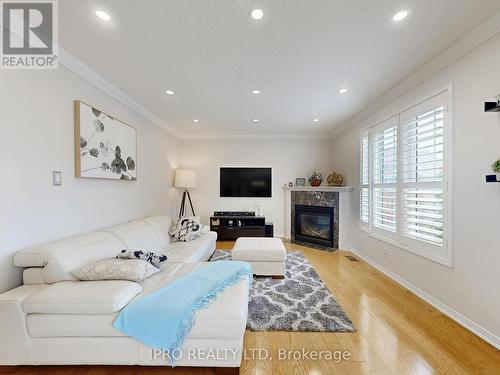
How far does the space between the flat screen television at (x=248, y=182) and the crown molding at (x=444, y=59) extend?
271 centimetres

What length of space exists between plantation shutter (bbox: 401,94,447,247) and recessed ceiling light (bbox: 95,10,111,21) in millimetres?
3087

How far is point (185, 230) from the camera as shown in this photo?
3516 millimetres

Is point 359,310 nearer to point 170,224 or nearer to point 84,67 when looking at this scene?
point 170,224

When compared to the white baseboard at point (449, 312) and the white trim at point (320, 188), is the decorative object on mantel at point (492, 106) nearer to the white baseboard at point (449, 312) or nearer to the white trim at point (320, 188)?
the white baseboard at point (449, 312)

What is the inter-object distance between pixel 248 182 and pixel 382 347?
411cm

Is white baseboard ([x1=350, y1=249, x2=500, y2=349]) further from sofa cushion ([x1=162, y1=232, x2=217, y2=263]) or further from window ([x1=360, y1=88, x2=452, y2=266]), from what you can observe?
sofa cushion ([x1=162, y1=232, x2=217, y2=263])

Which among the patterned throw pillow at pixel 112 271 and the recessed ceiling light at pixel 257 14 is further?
the patterned throw pillow at pixel 112 271

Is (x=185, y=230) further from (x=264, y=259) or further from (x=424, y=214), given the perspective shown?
(x=424, y=214)

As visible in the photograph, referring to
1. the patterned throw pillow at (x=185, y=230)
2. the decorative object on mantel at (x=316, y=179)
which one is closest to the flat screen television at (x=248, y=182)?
the decorative object on mantel at (x=316, y=179)

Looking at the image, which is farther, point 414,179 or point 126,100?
point 126,100

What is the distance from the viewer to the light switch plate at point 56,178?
2045 millimetres

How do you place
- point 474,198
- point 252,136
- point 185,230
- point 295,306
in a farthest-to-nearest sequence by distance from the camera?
point 252,136
point 185,230
point 295,306
point 474,198

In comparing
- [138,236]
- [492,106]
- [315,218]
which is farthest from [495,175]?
[138,236]

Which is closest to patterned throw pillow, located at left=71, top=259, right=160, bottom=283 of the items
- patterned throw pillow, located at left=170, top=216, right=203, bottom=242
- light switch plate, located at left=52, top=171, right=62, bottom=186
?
light switch plate, located at left=52, top=171, right=62, bottom=186
